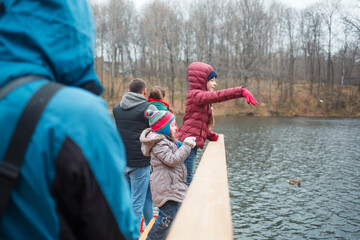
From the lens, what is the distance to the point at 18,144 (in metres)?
0.90

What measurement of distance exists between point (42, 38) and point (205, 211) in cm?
130

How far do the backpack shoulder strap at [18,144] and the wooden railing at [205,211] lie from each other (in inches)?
33.8

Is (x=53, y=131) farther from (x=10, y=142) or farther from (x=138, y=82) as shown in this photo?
(x=138, y=82)

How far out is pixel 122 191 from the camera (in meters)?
1.07

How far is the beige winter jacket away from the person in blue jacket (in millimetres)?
2164

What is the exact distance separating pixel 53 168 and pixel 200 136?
3.17 meters

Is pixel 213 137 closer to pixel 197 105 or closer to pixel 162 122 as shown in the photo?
pixel 197 105

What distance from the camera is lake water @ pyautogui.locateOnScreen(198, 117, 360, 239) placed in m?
7.40

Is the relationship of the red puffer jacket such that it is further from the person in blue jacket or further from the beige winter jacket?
the person in blue jacket

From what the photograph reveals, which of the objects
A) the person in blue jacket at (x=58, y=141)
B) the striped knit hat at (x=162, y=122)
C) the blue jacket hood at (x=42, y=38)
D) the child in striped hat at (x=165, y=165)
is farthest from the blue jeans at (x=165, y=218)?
the blue jacket hood at (x=42, y=38)

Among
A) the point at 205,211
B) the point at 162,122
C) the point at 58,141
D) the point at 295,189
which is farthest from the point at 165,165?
the point at 295,189

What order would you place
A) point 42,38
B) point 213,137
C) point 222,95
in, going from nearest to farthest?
point 42,38 → point 222,95 → point 213,137

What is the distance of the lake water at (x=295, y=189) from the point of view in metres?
7.40

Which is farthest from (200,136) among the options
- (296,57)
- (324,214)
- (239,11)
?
(296,57)
